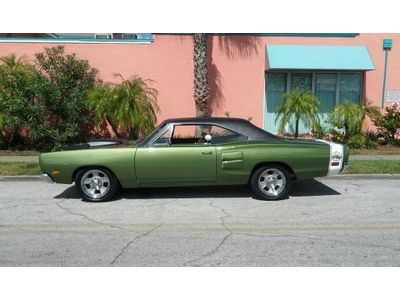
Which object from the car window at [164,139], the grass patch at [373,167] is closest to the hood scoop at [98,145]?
the car window at [164,139]

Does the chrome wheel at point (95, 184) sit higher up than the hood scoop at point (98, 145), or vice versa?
the hood scoop at point (98, 145)

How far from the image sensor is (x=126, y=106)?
1234 cm

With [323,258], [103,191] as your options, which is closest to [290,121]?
[103,191]

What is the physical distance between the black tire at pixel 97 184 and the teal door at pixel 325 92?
9237mm

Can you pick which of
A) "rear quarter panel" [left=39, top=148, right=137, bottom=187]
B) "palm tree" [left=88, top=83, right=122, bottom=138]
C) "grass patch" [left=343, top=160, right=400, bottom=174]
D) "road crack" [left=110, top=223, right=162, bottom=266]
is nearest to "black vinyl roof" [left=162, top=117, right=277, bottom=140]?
"rear quarter panel" [left=39, top=148, right=137, bottom=187]

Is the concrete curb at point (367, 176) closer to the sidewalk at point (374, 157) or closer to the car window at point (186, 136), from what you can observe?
the sidewalk at point (374, 157)

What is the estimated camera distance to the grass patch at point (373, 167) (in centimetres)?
946

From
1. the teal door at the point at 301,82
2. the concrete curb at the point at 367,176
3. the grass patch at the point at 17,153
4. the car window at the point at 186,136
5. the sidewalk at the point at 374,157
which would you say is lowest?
the sidewalk at the point at 374,157

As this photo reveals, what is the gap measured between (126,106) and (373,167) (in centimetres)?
697

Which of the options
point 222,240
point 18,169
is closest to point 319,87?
point 18,169

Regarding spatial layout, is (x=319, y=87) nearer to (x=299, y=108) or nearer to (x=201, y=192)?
(x=299, y=108)

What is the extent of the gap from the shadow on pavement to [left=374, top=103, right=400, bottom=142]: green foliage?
655 cm

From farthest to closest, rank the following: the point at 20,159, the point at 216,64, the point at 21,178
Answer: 1. the point at 216,64
2. the point at 20,159
3. the point at 21,178

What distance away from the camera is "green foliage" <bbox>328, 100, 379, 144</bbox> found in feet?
42.5
